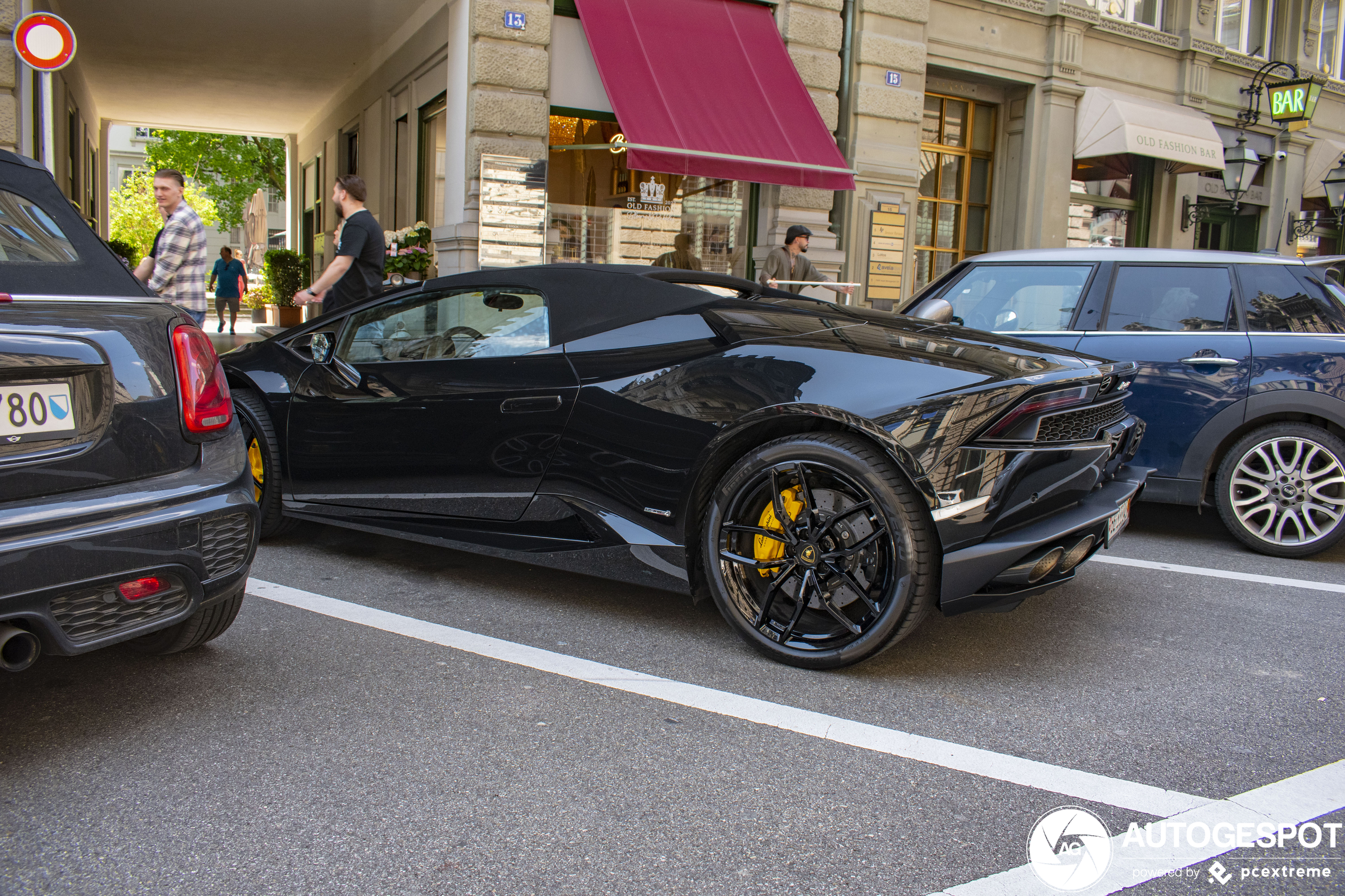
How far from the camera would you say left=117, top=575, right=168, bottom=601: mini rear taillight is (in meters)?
2.46

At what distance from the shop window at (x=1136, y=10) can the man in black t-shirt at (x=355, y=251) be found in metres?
12.3

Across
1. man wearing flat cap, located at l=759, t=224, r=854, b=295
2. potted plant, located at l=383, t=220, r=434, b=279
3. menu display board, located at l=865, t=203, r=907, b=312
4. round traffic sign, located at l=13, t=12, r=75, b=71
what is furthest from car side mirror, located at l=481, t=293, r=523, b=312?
menu display board, located at l=865, t=203, r=907, b=312

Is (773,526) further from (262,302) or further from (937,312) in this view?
(262,302)

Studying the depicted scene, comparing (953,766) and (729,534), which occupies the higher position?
(729,534)

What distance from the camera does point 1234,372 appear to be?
198 inches

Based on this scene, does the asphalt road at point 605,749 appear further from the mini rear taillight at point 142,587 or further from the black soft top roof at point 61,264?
the black soft top roof at point 61,264

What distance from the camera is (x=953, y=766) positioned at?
2541mm

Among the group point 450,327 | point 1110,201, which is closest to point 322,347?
point 450,327

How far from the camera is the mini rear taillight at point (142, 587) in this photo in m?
2.46

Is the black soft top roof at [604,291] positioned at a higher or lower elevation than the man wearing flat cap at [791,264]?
lower

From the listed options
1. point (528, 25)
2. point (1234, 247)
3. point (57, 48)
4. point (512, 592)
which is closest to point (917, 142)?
point (528, 25)

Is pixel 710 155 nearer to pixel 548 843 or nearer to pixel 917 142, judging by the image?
pixel 917 142

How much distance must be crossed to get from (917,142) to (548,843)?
12.3 meters

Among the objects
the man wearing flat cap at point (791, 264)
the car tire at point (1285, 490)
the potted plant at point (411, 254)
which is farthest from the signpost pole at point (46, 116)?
the car tire at point (1285, 490)
